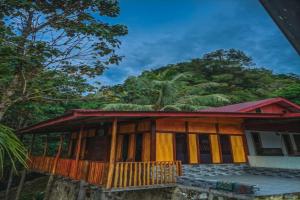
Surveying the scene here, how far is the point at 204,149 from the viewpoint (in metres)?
11.5

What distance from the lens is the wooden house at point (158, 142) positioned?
28.0 ft

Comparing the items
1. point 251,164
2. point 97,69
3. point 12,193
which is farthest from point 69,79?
point 12,193

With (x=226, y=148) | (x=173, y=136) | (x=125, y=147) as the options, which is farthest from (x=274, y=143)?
(x=125, y=147)

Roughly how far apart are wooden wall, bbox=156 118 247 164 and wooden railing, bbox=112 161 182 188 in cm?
84

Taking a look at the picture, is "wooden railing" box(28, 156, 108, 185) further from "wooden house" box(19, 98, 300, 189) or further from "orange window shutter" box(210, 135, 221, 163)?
"orange window shutter" box(210, 135, 221, 163)

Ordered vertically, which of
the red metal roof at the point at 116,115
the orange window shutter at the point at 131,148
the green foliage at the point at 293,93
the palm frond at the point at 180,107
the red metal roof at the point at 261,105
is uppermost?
the green foliage at the point at 293,93

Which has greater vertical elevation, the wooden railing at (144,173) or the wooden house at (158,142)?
the wooden house at (158,142)

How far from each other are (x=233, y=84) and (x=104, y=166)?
27.6 meters

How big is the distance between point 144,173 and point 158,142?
191 centimetres

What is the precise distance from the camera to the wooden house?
336 inches

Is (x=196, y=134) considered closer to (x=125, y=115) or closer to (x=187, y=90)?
(x=125, y=115)

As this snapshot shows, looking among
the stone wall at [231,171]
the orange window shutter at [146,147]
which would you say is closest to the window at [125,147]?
the orange window shutter at [146,147]

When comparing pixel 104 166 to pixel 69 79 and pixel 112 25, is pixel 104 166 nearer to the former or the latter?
pixel 69 79

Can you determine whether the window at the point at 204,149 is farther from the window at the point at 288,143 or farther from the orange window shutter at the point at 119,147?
the window at the point at 288,143
